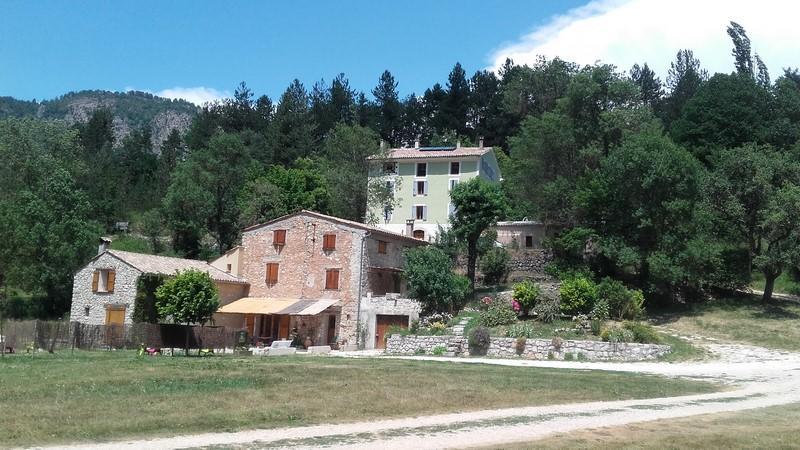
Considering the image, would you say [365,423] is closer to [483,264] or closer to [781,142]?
[483,264]

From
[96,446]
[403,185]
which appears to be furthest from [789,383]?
[403,185]

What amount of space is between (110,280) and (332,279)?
563 inches

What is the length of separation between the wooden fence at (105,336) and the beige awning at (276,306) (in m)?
7.71

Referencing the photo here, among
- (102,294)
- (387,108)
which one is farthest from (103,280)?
(387,108)

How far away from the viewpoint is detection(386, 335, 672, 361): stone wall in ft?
112

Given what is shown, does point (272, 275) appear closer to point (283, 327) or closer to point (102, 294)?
point (283, 327)

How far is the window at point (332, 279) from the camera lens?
47031mm

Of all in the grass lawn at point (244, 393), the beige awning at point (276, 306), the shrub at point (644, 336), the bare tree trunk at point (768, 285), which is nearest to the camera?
the grass lawn at point (244, 393)

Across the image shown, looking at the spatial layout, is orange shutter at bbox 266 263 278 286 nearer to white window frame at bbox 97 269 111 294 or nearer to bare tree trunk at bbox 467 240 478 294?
white window frame at bbox 97 269 111 294

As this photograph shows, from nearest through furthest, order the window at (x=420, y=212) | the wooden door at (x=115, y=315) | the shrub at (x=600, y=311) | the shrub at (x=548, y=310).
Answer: the shrub at (x=600, y=311), the shrub at (x=548, y=310), the wooden door at (x=115, y=315), the window at (x=420, y=212)

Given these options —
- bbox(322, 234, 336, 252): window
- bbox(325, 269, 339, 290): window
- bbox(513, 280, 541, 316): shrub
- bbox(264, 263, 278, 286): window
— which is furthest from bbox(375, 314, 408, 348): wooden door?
bbox(264, 263, 278, 286): window

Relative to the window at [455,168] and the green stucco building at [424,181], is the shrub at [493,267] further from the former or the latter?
the window at [455,168]

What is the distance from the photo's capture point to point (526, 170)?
59500mm

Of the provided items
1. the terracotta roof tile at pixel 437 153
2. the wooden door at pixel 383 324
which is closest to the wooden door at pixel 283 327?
the wooden door at pixel 383 324
